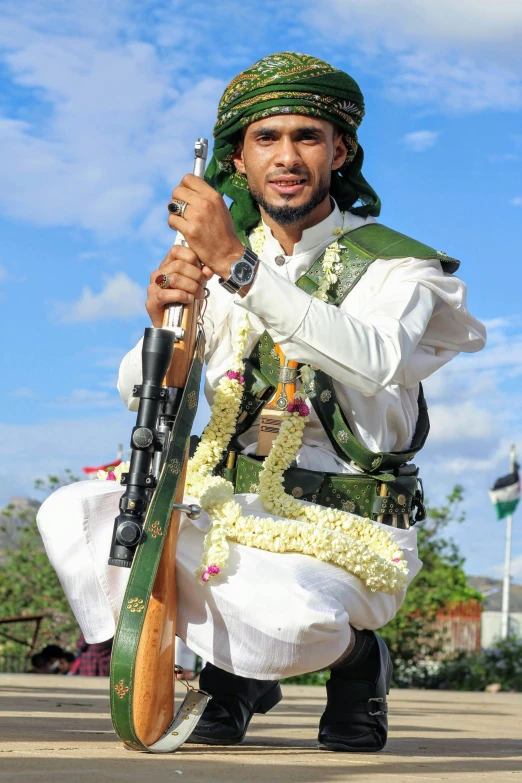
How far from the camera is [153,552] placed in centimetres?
308

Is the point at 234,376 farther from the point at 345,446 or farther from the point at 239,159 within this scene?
the point at 239,159

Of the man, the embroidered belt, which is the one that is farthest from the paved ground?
the embroidered belt

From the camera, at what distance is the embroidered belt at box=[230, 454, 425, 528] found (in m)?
3.77

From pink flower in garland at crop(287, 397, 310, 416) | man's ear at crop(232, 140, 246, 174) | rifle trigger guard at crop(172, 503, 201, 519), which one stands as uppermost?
man's ear at crop(232, 140, 246, 174)

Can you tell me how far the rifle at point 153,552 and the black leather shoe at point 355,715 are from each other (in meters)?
0.61

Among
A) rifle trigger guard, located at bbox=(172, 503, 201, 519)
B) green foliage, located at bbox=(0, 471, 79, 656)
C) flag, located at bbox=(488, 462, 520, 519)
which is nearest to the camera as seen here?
rifle trigger guard, located at bbox=(172, 503, 201, 519)

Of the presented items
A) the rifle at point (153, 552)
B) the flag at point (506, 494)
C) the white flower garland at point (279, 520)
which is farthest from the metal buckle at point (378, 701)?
the flag at point (506, 494)

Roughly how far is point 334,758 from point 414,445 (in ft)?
3.88

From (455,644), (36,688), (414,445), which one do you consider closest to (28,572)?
(455,644)

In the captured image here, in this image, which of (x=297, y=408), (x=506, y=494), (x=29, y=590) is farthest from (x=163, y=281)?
(x=506, y=494)

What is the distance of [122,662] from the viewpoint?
3.01 meters

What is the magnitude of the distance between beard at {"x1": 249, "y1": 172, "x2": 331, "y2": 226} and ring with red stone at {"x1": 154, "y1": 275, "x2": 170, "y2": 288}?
0.84 meters

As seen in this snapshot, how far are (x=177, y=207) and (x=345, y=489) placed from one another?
1067mm

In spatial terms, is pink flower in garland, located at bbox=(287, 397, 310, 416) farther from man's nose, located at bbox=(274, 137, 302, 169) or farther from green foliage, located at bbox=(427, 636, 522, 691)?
green foliage, located at bbox=(427, 636, 522, 691)
